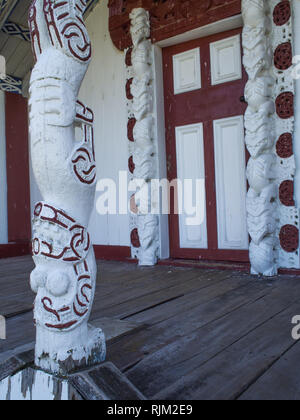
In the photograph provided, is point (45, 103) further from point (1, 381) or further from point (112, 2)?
point (112, 2)

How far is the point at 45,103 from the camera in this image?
1.25 m

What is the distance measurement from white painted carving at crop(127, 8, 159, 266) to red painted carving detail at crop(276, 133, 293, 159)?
4.07 ft

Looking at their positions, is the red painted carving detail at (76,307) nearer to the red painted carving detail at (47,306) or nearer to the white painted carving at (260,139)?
the red painted carving detail at (47,306)

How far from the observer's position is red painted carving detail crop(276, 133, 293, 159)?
3023 millimetres

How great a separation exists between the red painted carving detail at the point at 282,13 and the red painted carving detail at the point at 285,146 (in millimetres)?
909

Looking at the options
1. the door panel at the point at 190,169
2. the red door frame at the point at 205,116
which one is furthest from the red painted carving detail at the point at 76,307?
the door panel at the point at 190,169

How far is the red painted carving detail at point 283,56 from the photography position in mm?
3027

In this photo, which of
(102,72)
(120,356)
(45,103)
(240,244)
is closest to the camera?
(45,103)

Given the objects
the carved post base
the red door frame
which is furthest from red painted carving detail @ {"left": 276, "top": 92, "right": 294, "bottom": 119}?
the carved post base

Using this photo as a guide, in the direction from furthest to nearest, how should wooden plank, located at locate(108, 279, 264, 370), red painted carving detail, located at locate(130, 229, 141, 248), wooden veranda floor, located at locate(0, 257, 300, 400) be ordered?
red painted carving detail, located at locate(130, 229, 141, 248) < wooden plank, located at locate(108, 279, 264, 370) < wooden veranda floor, located at locate(0, 257, 300, 400)

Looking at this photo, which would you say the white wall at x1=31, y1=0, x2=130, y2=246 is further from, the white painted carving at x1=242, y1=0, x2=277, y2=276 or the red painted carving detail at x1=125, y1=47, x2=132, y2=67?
the white painted carving at x1=242, y1=0, x2=277, y2=276

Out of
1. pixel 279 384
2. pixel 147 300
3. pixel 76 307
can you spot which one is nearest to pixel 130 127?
pixel 147 300
